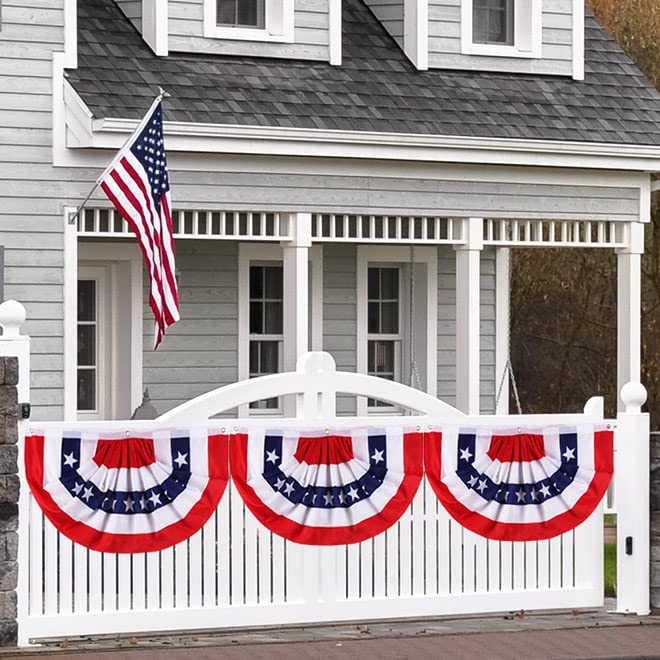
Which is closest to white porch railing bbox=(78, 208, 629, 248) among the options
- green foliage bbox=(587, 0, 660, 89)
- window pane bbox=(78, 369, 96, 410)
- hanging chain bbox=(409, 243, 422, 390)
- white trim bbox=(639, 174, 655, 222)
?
white trim bbox=(639, 174, 655, 222)

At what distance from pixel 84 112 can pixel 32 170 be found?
69cm

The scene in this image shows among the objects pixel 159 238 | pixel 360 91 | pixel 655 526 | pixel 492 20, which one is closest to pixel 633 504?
pixel 655 526

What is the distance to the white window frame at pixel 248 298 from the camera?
61.1 feet

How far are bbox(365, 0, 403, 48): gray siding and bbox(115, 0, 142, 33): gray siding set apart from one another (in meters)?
2.80

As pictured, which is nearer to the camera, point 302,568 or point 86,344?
point 302,568

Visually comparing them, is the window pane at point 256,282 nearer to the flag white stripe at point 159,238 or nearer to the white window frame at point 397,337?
the white window frame at point 397,337

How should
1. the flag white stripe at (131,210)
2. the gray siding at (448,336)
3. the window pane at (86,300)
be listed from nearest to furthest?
the flag white stripe at (131,210), the window pane at (86,300), the gray siding at (448,336)

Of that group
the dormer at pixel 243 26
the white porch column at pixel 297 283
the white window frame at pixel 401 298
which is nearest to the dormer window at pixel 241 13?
the dormer at pixel 243 26

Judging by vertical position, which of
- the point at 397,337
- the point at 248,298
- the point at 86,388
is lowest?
the point at 86,388

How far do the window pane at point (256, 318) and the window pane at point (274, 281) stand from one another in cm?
17

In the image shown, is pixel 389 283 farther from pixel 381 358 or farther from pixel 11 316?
pixel 11 316

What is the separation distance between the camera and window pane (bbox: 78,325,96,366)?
17875 mm

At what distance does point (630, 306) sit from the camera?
731 inches

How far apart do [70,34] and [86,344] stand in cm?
333
